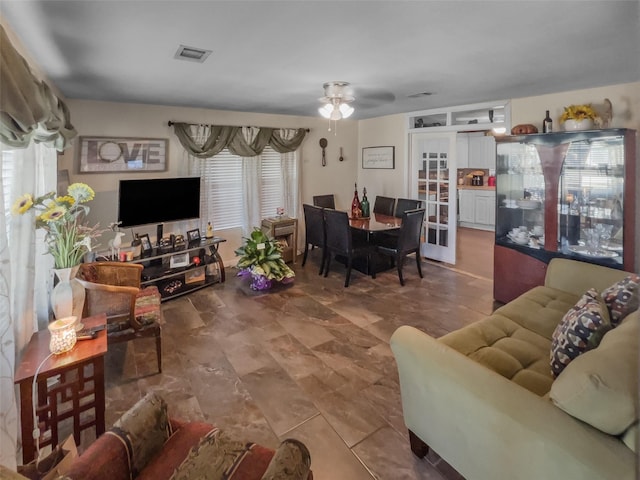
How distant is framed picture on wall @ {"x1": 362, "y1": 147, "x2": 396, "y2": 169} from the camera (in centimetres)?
573

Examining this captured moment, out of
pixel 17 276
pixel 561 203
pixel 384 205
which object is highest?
pixel 384 205

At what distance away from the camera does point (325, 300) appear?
3.93m

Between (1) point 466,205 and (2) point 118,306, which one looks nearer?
(2) point 118,306

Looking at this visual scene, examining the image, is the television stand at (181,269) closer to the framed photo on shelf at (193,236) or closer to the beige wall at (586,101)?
the framed photo on shelf at (193,236)

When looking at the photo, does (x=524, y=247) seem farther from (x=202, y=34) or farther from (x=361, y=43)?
(x=202, y=34)

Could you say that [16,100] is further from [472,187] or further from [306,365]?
[472,187]

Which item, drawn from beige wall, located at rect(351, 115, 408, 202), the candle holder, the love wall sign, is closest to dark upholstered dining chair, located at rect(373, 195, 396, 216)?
beige wall, located at rect(351, 115, 408, 202)

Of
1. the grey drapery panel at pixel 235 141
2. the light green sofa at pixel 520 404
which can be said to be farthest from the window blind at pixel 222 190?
the light green sofa at pixel 520 404

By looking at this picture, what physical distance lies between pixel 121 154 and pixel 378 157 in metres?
3.78

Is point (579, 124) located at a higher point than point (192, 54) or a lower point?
lower

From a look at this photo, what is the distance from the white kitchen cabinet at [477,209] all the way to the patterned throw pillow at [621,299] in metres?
6.04

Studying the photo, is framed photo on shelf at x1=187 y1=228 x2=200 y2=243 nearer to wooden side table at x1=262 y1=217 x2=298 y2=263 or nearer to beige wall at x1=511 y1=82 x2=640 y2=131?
wooden side table at x1=262 y1=217 x2=298 y2=263

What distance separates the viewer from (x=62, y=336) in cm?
183

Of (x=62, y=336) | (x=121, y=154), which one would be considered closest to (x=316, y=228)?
(x=121, y=154)
